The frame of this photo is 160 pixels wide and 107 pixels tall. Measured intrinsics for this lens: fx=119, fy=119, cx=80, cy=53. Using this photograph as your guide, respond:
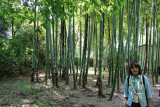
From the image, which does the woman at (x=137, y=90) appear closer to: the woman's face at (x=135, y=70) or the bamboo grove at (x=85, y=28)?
the woman's face at (x=135, y=70)

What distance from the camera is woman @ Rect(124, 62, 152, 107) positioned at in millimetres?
1617

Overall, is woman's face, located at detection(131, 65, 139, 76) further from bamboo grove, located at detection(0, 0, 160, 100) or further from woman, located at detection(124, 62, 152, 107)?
bamboo grove, located at detection(0, 0, 160, 100)

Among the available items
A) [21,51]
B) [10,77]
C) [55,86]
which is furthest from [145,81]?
[10,77]

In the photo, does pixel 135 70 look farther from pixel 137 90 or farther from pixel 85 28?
pixel 85 28

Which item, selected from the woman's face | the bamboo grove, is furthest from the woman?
the bamboo grove

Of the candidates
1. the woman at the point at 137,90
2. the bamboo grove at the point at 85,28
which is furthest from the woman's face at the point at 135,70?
the bamboo grove at the point at 85,28

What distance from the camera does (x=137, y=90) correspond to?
1654mm

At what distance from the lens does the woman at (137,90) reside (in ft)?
5.31

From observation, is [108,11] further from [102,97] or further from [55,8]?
[102,97]

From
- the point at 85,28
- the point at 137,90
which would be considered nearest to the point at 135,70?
the point at 137,90

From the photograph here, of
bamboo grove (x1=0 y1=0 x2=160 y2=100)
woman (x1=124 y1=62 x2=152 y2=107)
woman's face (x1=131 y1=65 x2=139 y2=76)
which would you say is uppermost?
bamboo grove (x1=0 y1=0 x2=160 y2=100)

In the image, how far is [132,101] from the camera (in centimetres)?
168

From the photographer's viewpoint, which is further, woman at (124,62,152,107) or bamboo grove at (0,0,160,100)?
bamboo grove at (0,0,160,100)

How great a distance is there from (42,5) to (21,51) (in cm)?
115
